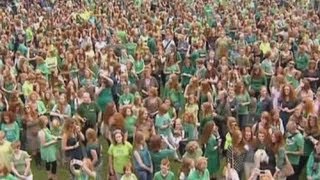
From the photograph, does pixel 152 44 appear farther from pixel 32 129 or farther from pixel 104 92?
pixel 32 129

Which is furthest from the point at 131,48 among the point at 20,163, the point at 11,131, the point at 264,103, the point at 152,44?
the point at 20,163

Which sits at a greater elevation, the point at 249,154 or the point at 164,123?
the point at 164,123

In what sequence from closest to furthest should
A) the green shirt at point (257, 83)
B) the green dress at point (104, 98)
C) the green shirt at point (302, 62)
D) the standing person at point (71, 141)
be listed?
1. the standing person at point (71, 141)
2. the green dress at point (104, 98)
3. the green shirt at point (257, 83)
4. the green shirt at point (302, 62)

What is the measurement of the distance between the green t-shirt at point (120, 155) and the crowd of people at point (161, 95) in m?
0.02

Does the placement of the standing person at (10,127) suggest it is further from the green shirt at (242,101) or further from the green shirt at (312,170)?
the green shirt at (312,170)

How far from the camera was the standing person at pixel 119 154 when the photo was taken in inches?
466

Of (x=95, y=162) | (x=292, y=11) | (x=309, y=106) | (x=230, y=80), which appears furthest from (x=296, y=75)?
(x=292, y=11)

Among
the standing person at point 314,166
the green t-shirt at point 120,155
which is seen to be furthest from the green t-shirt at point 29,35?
the standing person at point 314,166

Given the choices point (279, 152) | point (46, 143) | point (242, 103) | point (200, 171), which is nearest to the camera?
point (200, 171)

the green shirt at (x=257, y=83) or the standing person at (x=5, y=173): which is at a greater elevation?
the green shirt at (x=257, y=83)

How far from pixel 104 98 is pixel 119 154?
140 inches

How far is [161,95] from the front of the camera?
1647 centimetres

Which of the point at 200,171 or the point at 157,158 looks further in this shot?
the point at 157,158

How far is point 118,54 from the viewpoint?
1955cm
